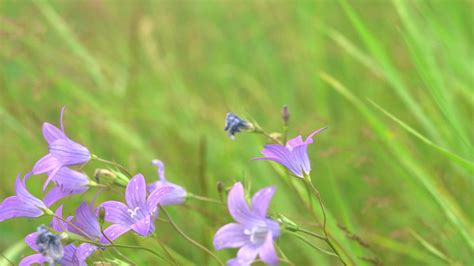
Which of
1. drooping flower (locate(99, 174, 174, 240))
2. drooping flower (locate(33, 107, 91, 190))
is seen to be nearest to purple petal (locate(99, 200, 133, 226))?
drooping flower (locate(99, 174, 174, 240))

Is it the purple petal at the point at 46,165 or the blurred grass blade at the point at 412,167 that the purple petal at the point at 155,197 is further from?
the blurred grass blade at the point at 412,167

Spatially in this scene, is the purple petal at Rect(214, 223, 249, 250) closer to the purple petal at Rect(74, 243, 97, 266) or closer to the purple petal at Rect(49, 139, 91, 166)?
the purple petal at Rect(74, 243, 97, 266)

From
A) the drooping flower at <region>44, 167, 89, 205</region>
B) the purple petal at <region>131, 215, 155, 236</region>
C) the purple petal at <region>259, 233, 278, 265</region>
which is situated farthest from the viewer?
the drooping flower at <region>44, 167, 89, 205</region>

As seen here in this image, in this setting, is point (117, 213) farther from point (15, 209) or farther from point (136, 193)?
point (15, 209)

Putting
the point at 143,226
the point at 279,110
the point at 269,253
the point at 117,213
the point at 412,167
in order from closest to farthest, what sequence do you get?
the point at 269,253 < the point at 143,226 < the point at 117,213 < the point at 412,167 < the point at 279,110

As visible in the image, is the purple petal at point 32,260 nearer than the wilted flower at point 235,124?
Yes

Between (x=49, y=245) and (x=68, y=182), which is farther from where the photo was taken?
(x=68, y=182)

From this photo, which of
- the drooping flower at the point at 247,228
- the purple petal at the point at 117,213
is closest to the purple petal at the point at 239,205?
the drooping flower at the point at 247,228

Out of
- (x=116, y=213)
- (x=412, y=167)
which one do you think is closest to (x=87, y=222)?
(x=116, y=213)
